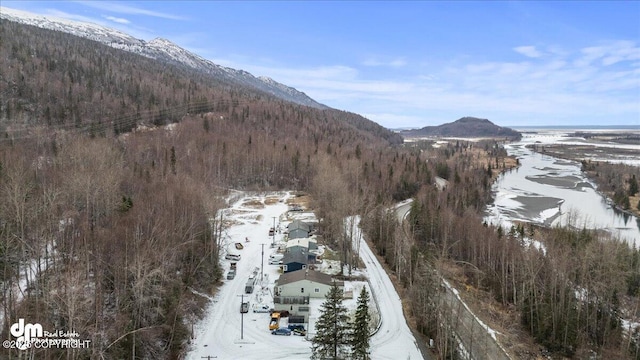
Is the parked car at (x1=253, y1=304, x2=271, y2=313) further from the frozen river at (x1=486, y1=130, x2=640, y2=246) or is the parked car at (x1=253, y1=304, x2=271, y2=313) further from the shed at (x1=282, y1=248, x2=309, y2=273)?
the frozen river at (x1=486, y1=130, x2=640, y2=246)

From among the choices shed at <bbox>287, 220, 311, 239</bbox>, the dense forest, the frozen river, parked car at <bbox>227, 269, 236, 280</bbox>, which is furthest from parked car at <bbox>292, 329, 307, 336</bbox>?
the frozen river

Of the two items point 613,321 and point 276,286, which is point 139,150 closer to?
point 276,286

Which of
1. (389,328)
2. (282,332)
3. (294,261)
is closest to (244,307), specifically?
(282,332)

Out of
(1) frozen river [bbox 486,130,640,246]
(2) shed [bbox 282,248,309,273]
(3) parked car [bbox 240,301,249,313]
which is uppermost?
(1) frozen river [bbox 486,130,640,246]

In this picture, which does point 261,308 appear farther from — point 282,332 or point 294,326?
point 282,332

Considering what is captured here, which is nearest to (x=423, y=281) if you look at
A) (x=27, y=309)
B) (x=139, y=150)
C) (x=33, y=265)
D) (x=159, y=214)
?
(x=159, y=214)

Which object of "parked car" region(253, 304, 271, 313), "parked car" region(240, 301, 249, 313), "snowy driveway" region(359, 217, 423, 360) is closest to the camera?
"snowy driveway" region(359, 217, 423, 360)

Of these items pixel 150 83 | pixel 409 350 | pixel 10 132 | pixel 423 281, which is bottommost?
pixel 409 350

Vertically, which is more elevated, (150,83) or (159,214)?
(150,83)
